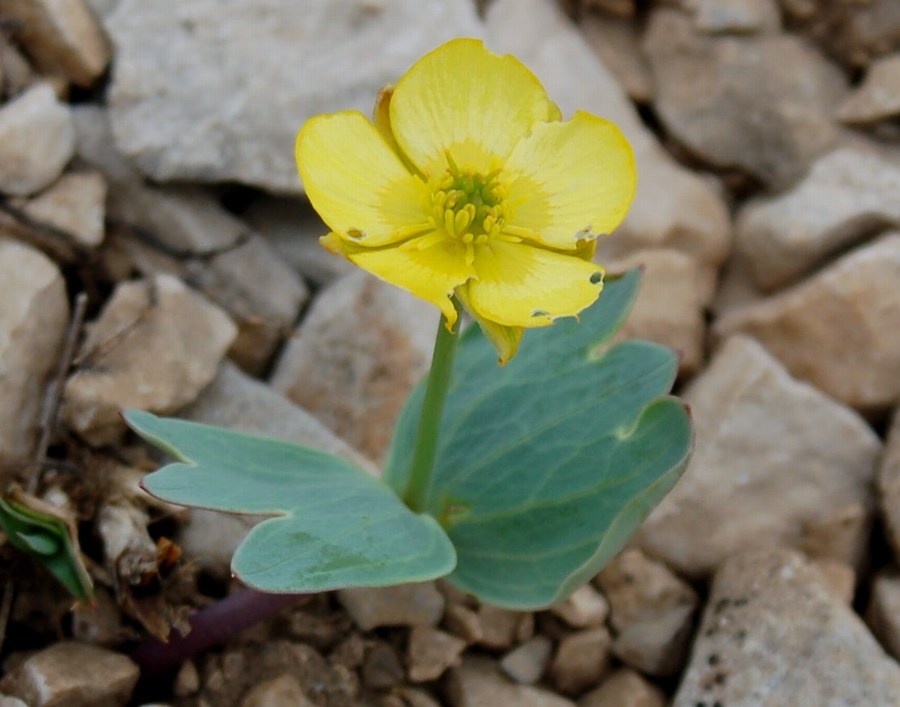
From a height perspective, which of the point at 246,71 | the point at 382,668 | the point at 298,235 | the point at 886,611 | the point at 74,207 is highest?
the point at 246,71

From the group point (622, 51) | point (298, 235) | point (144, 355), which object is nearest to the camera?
point (144, 355)

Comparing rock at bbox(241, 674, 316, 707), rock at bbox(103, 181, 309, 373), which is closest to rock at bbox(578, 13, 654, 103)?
rock at bbox(103, 181, 309, 373)

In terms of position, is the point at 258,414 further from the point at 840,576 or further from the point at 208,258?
the point at 840,576

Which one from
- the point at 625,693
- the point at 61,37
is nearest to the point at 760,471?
the point at 625,693

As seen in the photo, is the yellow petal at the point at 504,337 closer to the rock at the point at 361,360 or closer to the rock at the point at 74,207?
the rock at the point at 361,360

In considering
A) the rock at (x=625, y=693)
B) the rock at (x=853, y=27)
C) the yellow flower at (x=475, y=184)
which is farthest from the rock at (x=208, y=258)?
the rock at (x=853, y=27)

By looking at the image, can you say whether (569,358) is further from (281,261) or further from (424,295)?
(281,261)

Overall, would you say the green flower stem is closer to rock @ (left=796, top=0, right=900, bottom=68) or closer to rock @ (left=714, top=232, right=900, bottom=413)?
rock @ (left=714, top=232, right=900, bottom=413)
